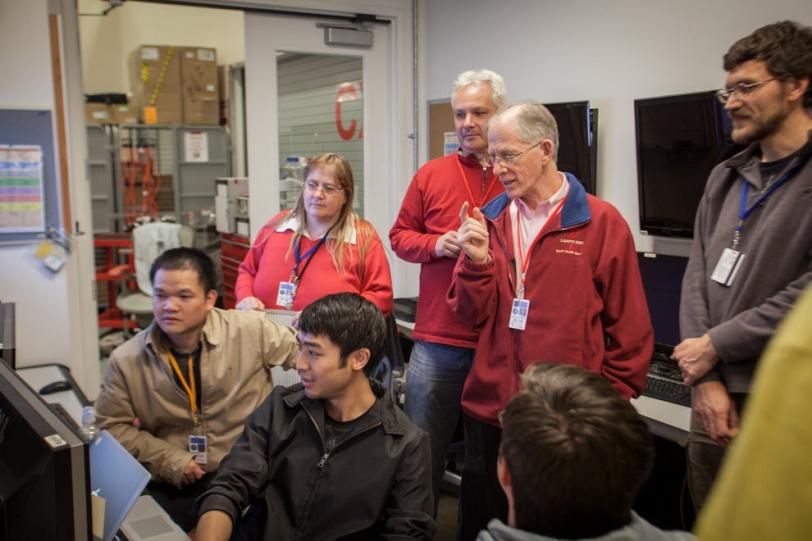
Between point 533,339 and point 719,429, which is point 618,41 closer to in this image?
point 533,339

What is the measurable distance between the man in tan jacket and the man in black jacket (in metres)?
0.36

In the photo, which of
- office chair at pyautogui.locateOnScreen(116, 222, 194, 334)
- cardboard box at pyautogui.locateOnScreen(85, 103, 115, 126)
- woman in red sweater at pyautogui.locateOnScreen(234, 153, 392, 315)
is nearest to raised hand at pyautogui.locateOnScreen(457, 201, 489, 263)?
woman in red sweater at pyautogui.locateOnScreen(234, 153, 392, 315)

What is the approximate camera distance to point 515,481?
99 centimetres

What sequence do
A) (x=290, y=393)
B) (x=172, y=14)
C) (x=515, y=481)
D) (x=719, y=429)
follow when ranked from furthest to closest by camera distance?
(x=172, y=14) < (x=290, y=393) < (x=719, y=429) < (x=515, y=481)

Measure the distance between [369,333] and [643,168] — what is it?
1498 millimetres

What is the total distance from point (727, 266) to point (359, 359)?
0.92 meters

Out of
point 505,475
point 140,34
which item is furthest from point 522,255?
point 140,34

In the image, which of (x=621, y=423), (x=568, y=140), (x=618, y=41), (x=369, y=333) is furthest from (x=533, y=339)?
(x=618, y=41)

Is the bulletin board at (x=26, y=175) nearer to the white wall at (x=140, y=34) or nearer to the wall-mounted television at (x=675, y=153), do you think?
the wall-mounted television at (x=675, y=153)

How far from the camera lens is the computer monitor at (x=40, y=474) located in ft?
3.04

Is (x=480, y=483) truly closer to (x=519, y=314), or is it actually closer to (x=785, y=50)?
(x=519, y=314)

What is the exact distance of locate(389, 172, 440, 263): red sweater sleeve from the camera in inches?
91.0

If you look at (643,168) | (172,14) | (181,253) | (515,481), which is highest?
(172,14)

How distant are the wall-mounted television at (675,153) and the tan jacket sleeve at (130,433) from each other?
1903 mm
